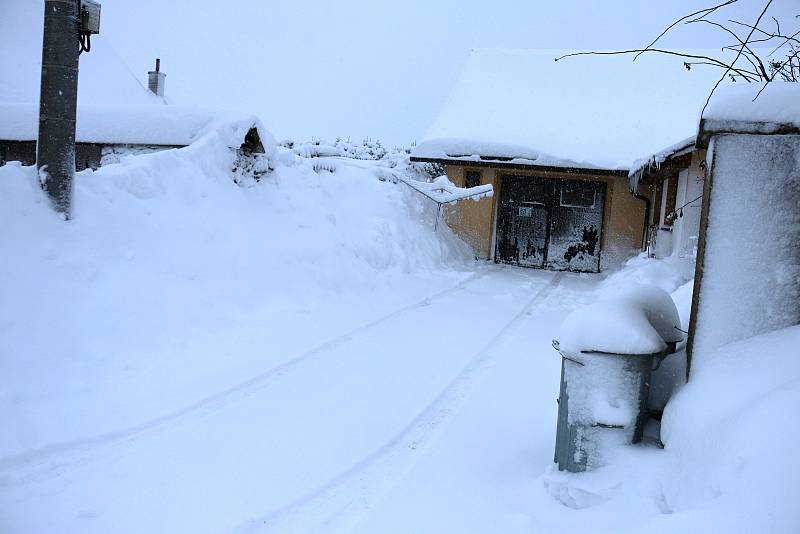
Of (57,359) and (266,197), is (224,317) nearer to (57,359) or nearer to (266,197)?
(57,359)

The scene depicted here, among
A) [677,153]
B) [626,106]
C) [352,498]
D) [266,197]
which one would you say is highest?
[626,106]

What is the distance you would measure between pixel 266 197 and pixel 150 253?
11.0ft

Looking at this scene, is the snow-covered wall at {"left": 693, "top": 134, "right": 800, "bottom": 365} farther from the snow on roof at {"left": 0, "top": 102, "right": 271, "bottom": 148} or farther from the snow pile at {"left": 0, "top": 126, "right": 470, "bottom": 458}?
the snow on roof at {"left": 0, "top": 102, "right": 271, "bottom": 148}

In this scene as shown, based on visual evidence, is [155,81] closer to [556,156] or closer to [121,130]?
[556,156]

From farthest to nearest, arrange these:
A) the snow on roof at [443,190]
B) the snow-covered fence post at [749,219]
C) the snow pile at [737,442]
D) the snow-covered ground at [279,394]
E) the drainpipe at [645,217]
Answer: the drainpipe at [645,217] → the snow on roof at [443,190] → the snow-covered fence post at [749,219] → the snow-covered ground at [279,394] → the snow pile at [737,442]

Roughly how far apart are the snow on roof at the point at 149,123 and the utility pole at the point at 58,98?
3.44 metres

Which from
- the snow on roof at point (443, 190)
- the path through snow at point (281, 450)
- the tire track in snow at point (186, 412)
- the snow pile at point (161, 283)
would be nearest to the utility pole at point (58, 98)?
the snow pile at point (161, 283)

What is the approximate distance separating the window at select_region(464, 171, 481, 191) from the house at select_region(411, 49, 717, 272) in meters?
0.03

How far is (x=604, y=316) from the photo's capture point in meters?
3.59

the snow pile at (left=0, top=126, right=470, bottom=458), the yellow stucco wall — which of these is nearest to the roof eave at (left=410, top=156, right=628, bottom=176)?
the yellow stucco wall

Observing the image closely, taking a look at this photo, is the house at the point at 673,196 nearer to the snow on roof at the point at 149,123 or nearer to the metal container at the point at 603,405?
the metal container at the point at 603,405

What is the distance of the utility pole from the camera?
631 centimetres

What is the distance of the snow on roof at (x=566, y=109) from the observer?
55.1 feet

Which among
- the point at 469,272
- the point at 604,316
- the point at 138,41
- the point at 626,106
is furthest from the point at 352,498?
the point at 138,41
